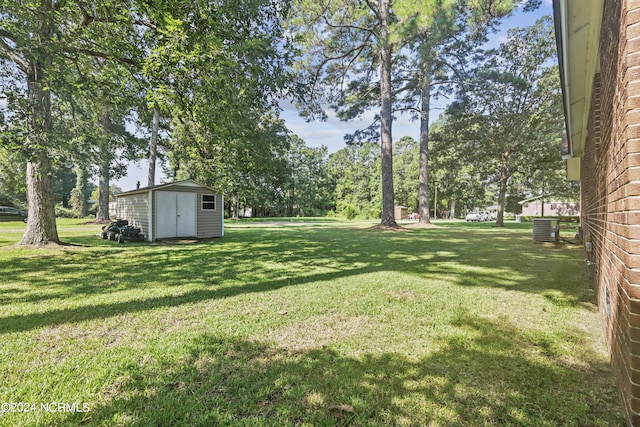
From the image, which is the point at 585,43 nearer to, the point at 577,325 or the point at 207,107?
the point at 577,325

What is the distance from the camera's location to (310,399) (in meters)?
2.01

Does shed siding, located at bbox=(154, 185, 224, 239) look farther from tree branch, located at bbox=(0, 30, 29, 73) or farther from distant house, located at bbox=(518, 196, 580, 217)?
distant house, located at bbox=(518, 196, 580, 217)

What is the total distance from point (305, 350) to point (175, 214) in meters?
10.9

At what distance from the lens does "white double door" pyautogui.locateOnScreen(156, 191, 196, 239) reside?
37.7ft

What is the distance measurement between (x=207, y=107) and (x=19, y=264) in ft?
17.3

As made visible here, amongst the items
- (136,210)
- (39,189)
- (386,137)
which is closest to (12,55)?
(39,189)

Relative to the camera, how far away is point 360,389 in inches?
83.2

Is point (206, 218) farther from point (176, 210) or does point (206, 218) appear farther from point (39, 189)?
point (39, 189)

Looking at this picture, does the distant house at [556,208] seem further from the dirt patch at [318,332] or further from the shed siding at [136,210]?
the dirt patch at [318,332]

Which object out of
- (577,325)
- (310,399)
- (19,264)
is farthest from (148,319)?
(19,264)

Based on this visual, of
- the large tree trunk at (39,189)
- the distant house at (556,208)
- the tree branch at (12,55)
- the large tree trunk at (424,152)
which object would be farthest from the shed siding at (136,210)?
the distant house at (556,208)

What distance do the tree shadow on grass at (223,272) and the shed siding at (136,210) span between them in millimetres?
3055

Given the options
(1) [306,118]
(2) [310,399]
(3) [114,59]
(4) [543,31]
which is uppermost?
(4) [543,31]

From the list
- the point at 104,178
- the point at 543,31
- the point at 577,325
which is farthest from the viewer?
the point at 104,178
